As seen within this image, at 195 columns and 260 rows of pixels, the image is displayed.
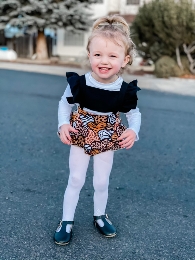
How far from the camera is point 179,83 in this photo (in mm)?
13367

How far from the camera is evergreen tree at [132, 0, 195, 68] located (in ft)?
45.3

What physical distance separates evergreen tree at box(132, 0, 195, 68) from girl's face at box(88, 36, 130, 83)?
12.3m

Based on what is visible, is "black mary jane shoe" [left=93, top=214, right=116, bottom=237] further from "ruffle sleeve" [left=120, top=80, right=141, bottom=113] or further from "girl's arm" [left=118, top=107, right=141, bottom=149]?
"ruffle sleeve" [left=120, top=80, right=141, bottom=113]

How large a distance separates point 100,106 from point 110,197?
3.98 feet

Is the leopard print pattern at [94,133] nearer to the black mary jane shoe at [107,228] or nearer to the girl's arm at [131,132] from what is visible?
the girl's arm at [131,132]

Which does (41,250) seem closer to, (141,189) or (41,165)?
(141,189)

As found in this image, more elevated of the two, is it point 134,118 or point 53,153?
point 134,118

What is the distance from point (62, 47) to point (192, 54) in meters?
11.8

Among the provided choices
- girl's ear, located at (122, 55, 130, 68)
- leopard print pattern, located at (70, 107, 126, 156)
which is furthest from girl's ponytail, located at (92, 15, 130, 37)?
leopard print pattern, located at (70, 107, 126, 156)

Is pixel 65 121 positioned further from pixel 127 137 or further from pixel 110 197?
pixel 110 197

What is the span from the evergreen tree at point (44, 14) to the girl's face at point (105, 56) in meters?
18.7

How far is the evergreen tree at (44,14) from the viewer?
19.9 metres

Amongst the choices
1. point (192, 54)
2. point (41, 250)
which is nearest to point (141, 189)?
point (41, 250)

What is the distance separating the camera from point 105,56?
2137 mm
